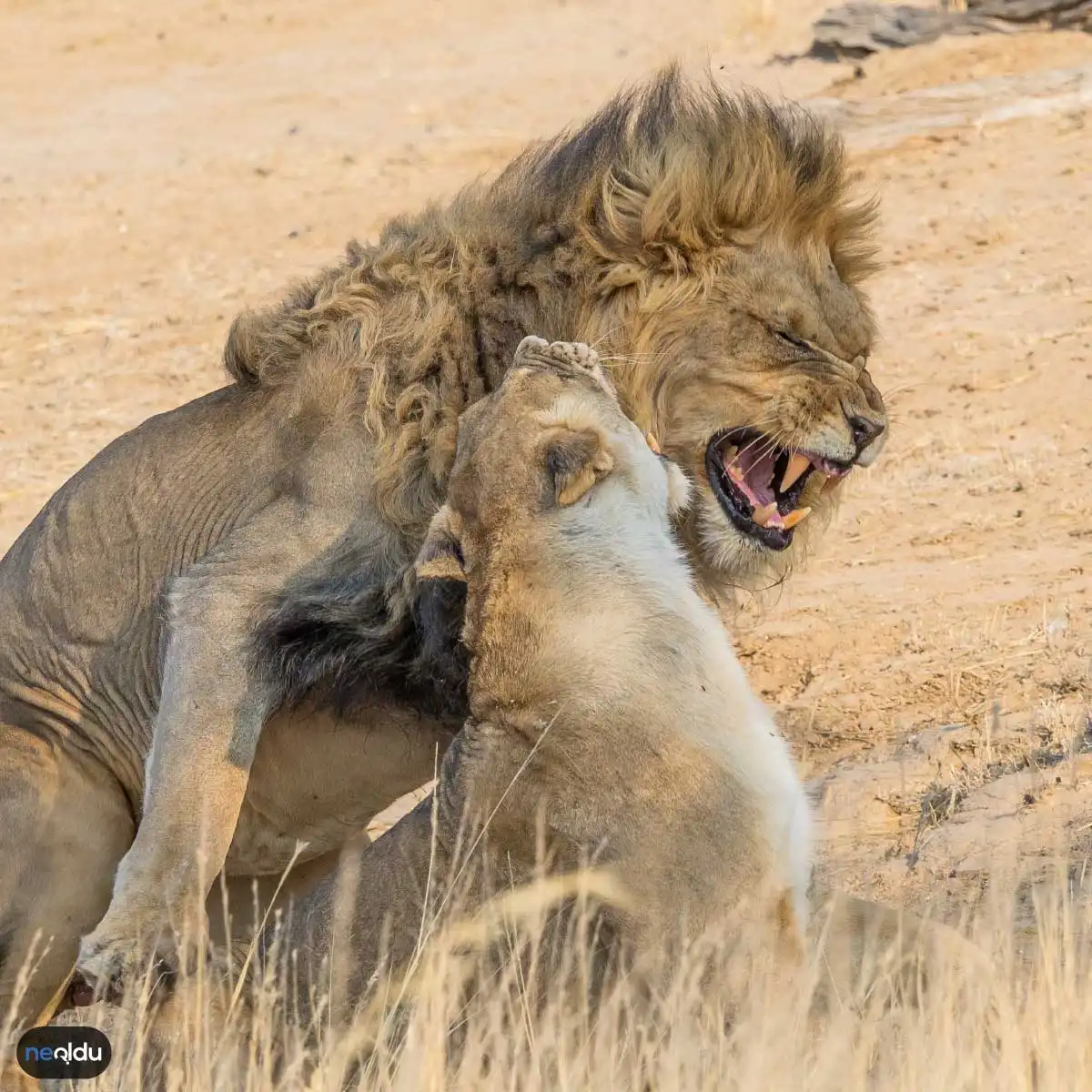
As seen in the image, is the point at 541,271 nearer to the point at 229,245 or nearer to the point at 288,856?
the point at 288,856

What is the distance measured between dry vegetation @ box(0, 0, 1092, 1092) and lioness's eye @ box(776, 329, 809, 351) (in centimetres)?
118

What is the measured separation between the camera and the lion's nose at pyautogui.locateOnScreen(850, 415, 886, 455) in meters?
4.49

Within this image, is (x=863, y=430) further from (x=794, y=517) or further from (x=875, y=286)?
(x=875, y=286)

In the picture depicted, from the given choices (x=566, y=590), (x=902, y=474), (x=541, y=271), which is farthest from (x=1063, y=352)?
(x=566, y=590)

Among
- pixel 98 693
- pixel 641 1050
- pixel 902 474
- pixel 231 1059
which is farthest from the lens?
pixel 902 474

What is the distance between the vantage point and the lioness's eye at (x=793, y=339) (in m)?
4.50

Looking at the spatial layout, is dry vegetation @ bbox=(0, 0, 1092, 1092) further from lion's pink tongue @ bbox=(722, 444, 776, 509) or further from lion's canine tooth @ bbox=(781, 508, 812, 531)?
Result: lion's pink tongue @ bbox=(722, 444, 776, 509)

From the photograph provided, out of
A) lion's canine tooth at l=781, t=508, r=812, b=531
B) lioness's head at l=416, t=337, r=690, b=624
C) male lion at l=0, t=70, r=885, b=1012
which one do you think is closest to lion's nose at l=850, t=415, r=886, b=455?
male lion at l=0, t=70, r=885, b=1012

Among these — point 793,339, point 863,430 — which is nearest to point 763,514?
point 863,430

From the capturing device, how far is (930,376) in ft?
31.1

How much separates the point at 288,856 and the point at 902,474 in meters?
4.30

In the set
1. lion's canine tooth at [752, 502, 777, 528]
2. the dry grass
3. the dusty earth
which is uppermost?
lion's canine tooth at [752, 502, 777, 528]

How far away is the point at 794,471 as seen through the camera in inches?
184

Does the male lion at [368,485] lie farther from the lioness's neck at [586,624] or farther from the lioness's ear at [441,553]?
the lioness's neck at [586,624]
